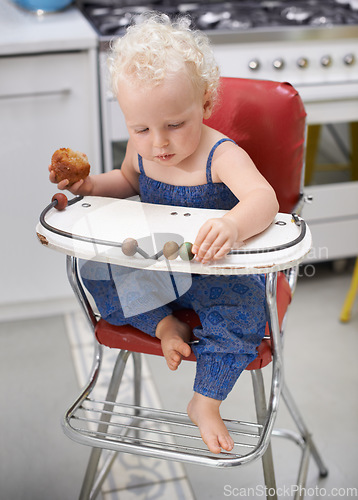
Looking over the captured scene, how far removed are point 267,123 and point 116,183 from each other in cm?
30

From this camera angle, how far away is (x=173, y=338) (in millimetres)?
969

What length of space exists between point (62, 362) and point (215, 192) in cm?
102

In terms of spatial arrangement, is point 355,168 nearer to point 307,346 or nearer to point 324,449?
point 307,346

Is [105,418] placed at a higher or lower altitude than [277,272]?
lower

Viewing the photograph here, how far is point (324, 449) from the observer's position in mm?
1525

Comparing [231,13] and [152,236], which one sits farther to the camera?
[231,13]

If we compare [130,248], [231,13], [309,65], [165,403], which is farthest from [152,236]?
[231,13]

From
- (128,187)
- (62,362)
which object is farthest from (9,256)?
(128,187)

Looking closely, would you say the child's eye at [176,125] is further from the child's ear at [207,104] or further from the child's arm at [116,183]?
the child's arm at [116,183]

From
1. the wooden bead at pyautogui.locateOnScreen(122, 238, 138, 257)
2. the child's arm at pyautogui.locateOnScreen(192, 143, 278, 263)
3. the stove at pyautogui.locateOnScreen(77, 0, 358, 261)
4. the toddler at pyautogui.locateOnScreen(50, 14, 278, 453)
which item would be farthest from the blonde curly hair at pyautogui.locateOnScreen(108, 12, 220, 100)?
the stove at pyautogui.locateOnScreen(77, 0, 358, 261)

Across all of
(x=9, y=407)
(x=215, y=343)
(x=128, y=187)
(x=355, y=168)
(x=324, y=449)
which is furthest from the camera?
(x=355, y=168)

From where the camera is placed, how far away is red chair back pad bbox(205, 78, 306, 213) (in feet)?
3.68

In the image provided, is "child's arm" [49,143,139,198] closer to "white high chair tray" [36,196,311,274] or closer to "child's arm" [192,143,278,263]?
"white high chair tray" [36,196,311,274]

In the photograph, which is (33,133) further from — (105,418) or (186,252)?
(186,252)
